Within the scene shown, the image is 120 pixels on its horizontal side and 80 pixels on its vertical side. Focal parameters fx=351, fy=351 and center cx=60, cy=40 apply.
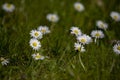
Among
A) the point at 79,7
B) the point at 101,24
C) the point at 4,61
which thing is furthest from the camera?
the point at 79,7

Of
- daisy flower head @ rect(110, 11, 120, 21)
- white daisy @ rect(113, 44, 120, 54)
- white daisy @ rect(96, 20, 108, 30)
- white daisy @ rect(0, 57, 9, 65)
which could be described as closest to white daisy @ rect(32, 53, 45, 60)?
white daisy @ rect(0, 57, 9, 65)

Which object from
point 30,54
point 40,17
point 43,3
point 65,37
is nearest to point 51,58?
point 30,54

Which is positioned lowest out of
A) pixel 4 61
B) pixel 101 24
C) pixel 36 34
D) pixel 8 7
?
pixel 4 61

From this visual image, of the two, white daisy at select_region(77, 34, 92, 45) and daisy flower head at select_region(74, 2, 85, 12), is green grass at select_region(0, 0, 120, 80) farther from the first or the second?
daisy flower head at select_region(74, 2, 85, 12)

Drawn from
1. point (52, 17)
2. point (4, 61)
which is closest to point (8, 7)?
point (52, 17)

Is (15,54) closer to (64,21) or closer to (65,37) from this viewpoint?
(65,37)

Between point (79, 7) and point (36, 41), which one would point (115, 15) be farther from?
point (36, 41)

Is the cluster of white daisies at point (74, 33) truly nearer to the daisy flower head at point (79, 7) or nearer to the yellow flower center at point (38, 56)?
the yellow flower center at point (38, 56)

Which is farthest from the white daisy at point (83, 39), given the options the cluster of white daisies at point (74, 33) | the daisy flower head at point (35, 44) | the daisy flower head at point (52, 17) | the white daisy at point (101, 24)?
the daisy flower head at point (52, 17)
